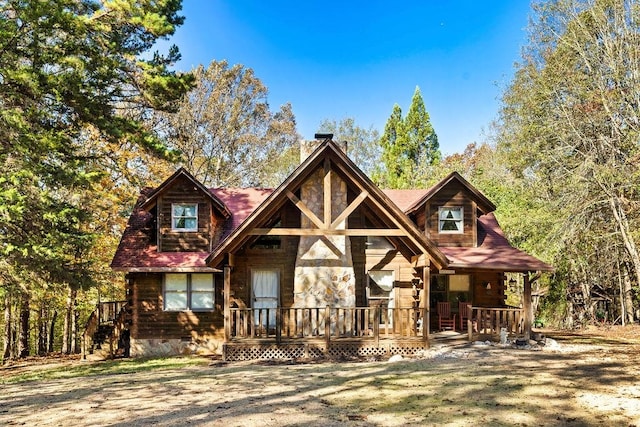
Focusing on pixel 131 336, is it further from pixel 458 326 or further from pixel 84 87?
pixel 458 326

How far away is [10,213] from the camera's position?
44.4 ft

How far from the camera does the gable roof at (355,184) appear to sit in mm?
14438

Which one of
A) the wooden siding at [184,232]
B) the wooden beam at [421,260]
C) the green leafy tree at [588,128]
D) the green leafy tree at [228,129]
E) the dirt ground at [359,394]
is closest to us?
the dirt ground at [359,394]

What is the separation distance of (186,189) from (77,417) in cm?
1079

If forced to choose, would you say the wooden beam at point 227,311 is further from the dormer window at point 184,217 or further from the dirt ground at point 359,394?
the dormer window at point 184,217

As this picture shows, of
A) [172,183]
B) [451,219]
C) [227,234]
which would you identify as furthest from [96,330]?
[451,219]

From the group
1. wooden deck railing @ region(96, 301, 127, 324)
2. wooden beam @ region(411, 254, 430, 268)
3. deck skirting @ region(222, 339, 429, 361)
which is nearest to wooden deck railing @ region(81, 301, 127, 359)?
wooden deck railing @ region(96, 301, 127, 324)

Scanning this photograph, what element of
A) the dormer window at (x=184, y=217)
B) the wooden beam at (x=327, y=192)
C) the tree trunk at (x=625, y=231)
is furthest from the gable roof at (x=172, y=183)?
the tree trunk at (x=625, y=231)

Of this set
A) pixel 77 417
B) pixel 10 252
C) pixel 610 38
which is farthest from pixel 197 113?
pixel 77 417

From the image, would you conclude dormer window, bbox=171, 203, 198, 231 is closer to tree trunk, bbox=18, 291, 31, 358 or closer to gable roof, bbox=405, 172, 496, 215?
gable roof, bbox=405, 172, 496, 215

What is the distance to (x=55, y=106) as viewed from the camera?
632 inches

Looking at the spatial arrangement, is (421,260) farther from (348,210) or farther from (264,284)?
(264,284)

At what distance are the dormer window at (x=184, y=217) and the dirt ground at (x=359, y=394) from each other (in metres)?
5.85

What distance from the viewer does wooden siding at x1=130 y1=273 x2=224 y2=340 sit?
17.5m
